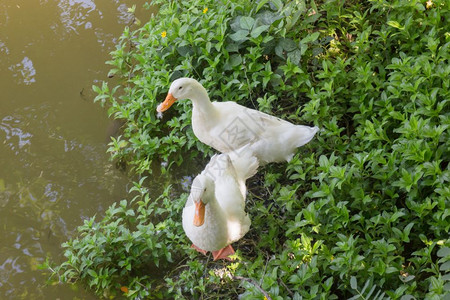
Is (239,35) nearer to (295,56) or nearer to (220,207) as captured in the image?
(295,56)

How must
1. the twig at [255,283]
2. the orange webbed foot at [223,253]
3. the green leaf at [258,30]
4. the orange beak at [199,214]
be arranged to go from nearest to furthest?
the twig at [255,283], the orange beak at [199,214], the orange webbed foot at [223,253], the green leaf at [258,30]

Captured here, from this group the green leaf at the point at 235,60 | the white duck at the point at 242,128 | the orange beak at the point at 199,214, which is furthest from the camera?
the green leaf at the point at 235,60

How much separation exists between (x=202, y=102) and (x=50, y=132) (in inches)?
71.9

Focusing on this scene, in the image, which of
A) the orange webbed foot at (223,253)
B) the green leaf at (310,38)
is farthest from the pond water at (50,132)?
the green leaf at (310,38)

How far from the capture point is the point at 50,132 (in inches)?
188

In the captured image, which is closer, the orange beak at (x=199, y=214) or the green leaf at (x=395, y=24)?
the orange beak at (x=199, y=214)

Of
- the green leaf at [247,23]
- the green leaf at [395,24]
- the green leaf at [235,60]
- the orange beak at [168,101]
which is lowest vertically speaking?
the green leaf at [395,24]

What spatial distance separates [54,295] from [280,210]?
177cm

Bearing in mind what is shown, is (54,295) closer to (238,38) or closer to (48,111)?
(48,111)

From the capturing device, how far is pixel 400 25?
3930mm

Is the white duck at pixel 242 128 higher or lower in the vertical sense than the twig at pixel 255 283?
higher

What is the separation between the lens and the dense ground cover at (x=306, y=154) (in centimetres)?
294

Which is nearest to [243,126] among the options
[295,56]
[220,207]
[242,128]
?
[242,128]

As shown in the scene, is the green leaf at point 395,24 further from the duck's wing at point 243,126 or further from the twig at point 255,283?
the twig at point 255,283
